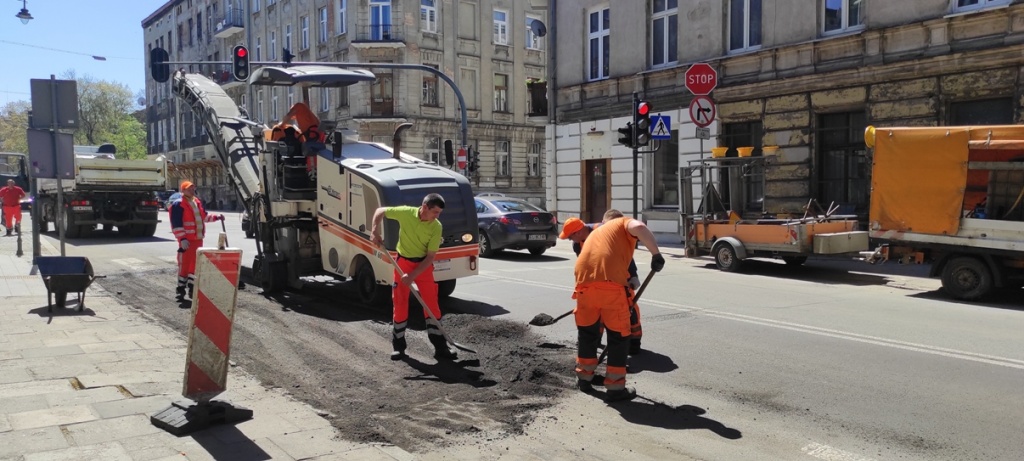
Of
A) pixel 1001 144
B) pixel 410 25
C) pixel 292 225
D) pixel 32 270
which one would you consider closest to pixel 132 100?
pixel 410 25

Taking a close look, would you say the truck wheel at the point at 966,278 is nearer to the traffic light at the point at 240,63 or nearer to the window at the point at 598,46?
the window at the point at 598,46

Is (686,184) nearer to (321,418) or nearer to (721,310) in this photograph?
(721,310)

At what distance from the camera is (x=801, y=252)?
533 inches

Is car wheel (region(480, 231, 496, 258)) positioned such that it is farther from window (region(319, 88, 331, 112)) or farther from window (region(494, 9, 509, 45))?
window (region(494, 9, 509, 45))

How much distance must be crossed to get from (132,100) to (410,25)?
159ft

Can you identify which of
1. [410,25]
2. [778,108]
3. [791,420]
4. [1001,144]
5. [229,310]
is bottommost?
[791,420]

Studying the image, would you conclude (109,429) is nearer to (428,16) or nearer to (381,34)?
(381,34)

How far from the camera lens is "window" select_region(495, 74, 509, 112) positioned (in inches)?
1720

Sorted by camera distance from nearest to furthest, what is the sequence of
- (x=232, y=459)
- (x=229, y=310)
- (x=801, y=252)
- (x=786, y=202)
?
(x=232, y=459) < (x=229, y=310) < (x=801, y=252) < (x=786, y=202)

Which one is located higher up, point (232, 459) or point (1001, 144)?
point (1001, 144)

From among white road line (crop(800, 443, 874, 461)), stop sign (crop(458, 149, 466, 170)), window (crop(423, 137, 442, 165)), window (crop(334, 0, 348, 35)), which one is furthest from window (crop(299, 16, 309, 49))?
white road line (crop(800, 443, 874, 461))

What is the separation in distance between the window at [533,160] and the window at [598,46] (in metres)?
20.6

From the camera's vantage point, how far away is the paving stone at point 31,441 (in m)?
4.54

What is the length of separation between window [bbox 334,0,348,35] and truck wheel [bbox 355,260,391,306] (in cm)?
3356
